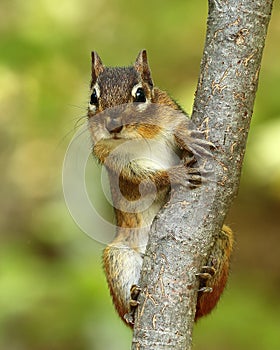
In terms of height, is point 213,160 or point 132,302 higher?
point 213,160

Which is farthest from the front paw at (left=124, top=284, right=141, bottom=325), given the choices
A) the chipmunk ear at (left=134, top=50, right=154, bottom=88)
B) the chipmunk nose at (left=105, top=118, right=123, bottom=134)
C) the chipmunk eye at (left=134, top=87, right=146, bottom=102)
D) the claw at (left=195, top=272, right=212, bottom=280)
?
the chipmunk ear at (left=134, top=50, right=154, bottom=88)

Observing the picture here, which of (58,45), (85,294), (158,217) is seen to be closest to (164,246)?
(158,217)

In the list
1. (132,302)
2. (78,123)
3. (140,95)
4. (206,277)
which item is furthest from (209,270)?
(78,123)

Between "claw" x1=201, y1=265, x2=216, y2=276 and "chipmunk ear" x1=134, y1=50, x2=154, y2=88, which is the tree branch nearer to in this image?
"claw" x1=201, y1=265, x2=216, y2=276

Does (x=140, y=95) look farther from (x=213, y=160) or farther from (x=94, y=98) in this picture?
(x=213, y=160)

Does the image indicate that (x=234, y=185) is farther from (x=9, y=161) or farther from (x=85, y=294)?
(x=9, y=161)

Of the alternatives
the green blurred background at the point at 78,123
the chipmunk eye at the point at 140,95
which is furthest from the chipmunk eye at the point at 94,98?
the green blurred background at the point at 78,123

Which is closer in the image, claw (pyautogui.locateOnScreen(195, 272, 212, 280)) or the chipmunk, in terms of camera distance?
claw (pyautogui.locateOnScreen(195, 272, 212, 280))
